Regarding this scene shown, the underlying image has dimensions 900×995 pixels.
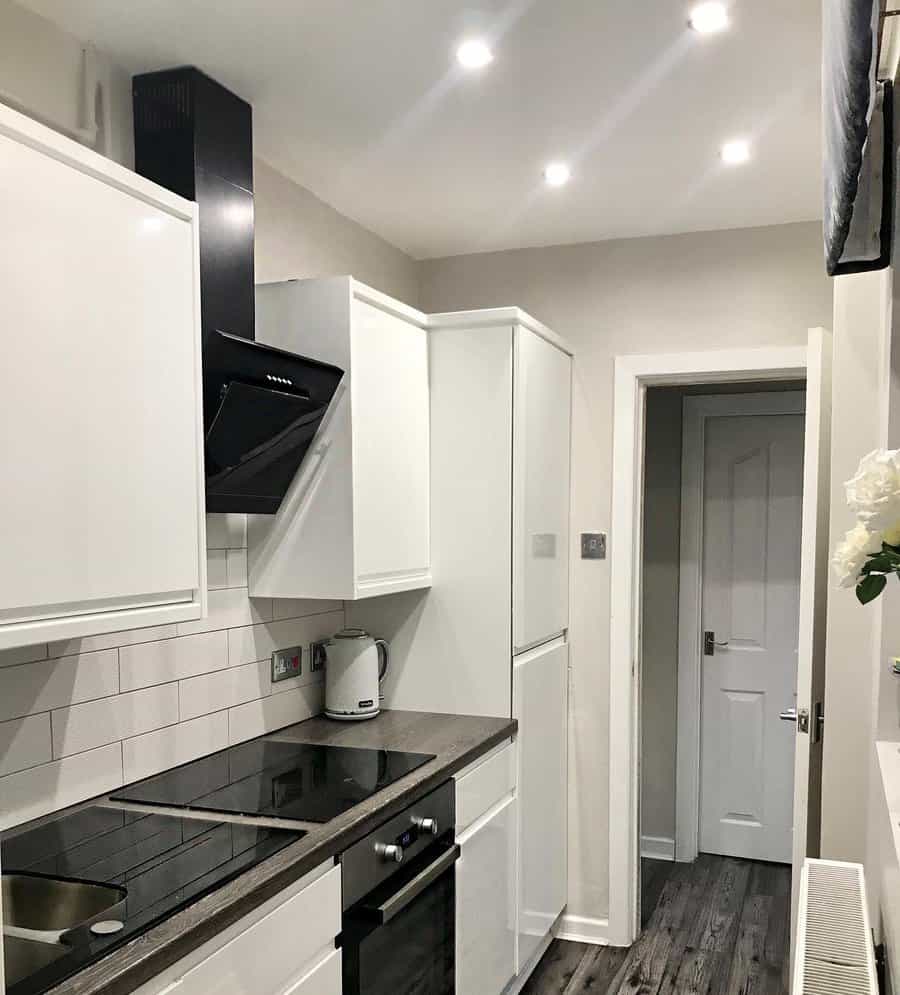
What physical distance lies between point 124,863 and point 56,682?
1.42 ft

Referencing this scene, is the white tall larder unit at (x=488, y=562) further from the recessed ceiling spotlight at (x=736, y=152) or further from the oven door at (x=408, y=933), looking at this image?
the recessed ceiling spotlight at (x=736, y=152)

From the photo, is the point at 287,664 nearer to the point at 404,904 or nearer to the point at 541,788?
the point at 404,904

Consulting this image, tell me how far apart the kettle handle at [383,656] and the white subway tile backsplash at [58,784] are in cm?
104

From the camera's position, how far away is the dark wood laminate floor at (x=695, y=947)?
315cm

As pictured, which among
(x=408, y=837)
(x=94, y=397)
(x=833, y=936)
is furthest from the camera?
(x=408, y=837)

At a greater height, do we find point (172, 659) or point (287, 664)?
point (172, 659)

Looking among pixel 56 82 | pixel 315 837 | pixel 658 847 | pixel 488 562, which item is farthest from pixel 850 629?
pixel 658 847

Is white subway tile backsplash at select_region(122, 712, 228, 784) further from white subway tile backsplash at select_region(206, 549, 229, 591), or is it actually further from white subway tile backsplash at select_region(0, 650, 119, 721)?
white subway tile backsplash at select_region(206, 549, 229, 591)

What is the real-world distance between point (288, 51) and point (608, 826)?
2.74m

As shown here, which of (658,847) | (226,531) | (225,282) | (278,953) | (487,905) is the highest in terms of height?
(225,282)

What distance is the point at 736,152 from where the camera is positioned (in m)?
2.54

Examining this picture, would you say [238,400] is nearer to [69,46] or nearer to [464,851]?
[69,46]

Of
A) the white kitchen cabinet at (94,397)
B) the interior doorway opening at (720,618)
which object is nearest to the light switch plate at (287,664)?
the white kitchen cabinet at (94,397)

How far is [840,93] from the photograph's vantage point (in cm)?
84
